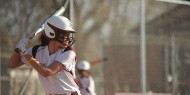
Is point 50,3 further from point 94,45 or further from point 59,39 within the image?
point 94,45

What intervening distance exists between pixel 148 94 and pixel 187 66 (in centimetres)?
164

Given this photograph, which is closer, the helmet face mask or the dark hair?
the helmet face mask

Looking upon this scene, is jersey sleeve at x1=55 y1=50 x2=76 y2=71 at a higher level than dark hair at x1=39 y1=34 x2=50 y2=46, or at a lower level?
lower

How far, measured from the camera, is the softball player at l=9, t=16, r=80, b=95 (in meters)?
5.32

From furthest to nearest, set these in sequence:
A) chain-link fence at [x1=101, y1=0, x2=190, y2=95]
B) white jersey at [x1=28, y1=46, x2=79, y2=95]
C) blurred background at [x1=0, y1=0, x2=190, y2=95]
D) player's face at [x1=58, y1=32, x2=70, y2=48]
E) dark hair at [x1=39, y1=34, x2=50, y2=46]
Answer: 1. chain-link fence at [x1=101, y1=0, x2=190, y2=95]
2. blurred background at [x1=0, y1=0, x2=190, y2=95]
3. dark hair at [x1=39, y1=34, x2=50, y2=46]
4. white jersey at [x1=28, y1=46, x2=79, y2=95]
5. player's face at [x1=58, y1=32, x2=70, y2=48]

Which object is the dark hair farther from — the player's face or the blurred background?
the blurred background

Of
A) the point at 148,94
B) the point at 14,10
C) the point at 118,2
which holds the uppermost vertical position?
the point at 118,2

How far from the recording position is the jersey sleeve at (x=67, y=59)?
5422mm

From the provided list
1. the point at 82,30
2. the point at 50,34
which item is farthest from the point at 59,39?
the point at 82,30

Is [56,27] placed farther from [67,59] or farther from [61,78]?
[61,78]

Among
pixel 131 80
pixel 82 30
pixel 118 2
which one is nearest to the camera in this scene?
pixel 118 2

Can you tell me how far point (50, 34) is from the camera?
17.8ft

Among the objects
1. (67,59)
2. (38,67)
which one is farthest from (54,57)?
(38,67)

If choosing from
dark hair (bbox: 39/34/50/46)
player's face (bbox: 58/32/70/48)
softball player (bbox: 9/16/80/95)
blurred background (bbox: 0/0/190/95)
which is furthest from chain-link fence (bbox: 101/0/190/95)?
player's face (bbox: 58/32/70/48)
